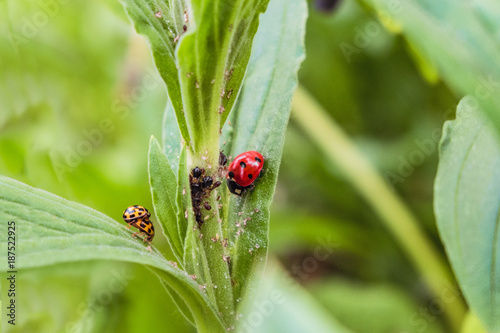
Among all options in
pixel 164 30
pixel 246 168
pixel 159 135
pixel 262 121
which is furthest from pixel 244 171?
pixel 159 135

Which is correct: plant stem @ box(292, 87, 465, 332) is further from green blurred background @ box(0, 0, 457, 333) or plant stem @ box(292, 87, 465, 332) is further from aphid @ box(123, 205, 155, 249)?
aphid @ box(123, 205, 155, 249)

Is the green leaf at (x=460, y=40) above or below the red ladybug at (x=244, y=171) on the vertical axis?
above

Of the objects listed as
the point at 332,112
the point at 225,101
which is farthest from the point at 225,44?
the point at 332,112

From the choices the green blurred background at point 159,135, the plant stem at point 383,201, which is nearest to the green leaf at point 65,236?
the green blurred background at point 159,135

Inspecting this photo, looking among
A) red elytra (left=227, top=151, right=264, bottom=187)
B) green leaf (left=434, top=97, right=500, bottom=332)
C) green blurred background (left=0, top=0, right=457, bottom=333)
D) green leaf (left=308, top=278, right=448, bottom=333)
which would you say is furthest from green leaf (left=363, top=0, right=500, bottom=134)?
green leaf (left=308, top=278, right=448, bottom=333)

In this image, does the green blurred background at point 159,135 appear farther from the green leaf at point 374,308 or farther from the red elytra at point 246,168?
the red elytra at point 246,168

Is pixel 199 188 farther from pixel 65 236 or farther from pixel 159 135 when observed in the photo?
pixel 159 135
